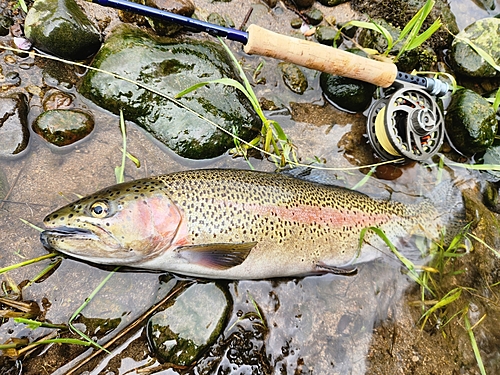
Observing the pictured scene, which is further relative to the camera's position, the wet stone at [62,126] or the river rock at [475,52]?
the river rock at [475,52]

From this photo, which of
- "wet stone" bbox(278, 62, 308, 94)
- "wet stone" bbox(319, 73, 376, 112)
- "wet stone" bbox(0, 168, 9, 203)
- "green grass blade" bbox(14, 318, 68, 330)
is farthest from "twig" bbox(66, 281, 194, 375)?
"wet stone" bbox(319, 73, 376, 112)

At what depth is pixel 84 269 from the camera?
2457 mm

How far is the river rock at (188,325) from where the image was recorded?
7.61 feet

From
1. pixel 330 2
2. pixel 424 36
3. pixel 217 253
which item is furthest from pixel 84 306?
pixel 330 2

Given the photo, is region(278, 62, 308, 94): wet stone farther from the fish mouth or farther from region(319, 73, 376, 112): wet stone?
the fish mouth

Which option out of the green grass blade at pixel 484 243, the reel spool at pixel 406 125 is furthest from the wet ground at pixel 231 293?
the reel spool at pixel 406 125

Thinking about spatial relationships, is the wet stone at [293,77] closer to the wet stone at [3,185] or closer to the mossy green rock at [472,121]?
the mossy green rock at [472,121]

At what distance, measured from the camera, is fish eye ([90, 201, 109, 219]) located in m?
2.12

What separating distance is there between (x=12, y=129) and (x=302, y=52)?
7.25ft

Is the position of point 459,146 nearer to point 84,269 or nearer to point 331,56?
point 331,56

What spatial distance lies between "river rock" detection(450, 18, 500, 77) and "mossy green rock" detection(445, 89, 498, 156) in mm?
389

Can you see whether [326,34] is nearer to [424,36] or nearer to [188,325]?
[424,36]

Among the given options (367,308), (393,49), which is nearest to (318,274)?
(367,308)

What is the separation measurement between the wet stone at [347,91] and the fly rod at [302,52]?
186 millimetres
